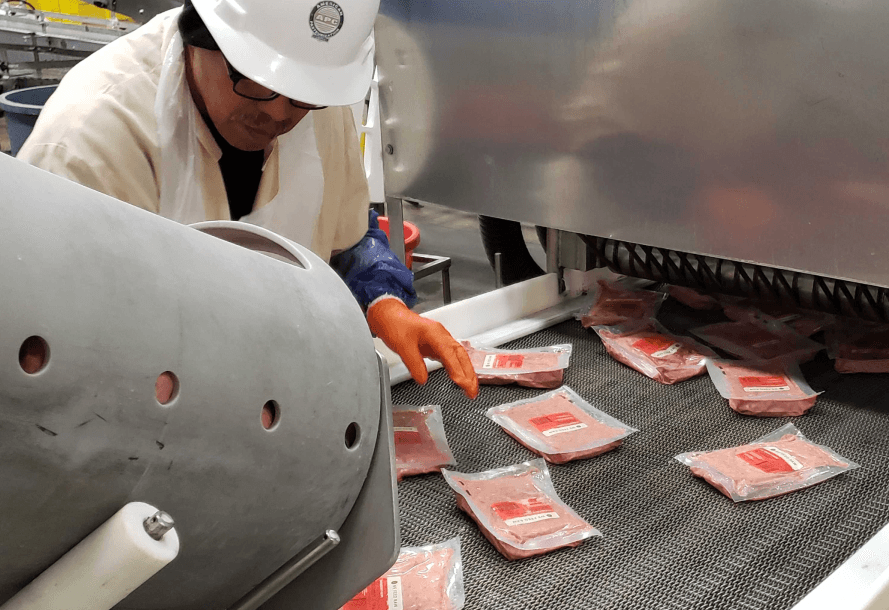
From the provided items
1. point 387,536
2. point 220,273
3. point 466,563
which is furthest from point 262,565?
point 466,563

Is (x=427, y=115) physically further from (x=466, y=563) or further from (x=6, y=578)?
(x=6, y=578)

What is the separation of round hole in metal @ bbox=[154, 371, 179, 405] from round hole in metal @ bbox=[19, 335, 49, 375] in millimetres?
69

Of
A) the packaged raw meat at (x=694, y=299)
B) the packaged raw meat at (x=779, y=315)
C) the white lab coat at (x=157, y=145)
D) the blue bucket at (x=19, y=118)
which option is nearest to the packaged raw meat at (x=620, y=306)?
the packaged raw meat at (x=694, y=299)

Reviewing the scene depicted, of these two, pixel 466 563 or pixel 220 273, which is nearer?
pixel 220 273

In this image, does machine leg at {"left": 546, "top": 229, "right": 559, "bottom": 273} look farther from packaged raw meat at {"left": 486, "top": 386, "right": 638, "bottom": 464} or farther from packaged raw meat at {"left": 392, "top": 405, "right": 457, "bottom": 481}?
packaged raw meat at {"left": 392, "top": 405, "right": 457, "bottom": 481}

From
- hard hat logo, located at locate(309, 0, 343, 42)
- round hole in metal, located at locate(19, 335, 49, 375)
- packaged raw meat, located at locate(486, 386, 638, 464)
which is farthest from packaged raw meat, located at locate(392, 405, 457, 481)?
round hole in metal, located at locate(19, 335, 49, 375)

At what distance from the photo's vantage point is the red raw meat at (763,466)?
1.03 m

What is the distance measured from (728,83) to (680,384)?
55cm

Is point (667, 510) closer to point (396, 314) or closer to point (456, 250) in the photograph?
point (396, 314)

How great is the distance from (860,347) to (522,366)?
0.67 m

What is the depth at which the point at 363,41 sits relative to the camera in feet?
4.01

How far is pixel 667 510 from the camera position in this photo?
3.30 ft

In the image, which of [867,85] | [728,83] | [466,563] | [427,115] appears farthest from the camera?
[427,115]

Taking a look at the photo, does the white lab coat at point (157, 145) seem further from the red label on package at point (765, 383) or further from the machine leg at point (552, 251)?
the red label on package at point (765, 383)
